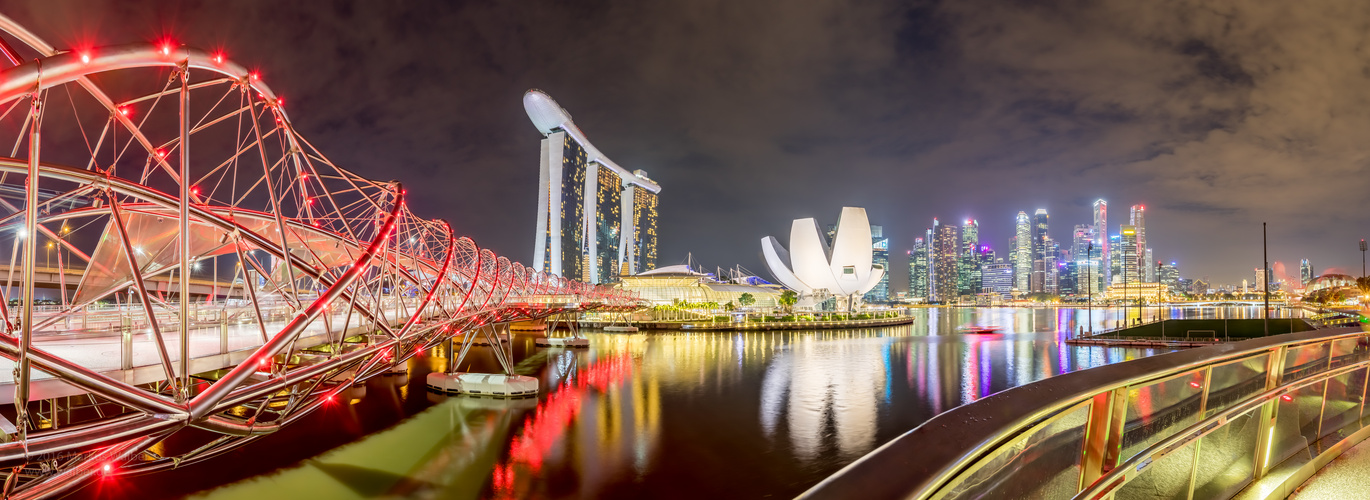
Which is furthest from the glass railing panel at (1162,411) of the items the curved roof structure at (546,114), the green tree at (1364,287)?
the curved roof structure at (546,114)

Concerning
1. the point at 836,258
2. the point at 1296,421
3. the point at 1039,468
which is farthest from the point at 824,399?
the point at 836,258

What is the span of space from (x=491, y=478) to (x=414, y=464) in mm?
1896

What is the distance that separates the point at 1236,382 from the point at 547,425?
48.4ft

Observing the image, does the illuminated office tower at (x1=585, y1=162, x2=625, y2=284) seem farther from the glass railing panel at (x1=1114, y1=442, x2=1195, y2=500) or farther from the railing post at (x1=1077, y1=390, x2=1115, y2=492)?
the railing post at (x1=1077, y1=390, x2=1115, y2=492)

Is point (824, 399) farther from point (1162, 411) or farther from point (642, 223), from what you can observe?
point (642, 223)

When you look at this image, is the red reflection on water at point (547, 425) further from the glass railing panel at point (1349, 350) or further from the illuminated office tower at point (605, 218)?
the illuminated office tower at point (605, 218)

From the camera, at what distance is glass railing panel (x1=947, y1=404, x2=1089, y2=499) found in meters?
1.49

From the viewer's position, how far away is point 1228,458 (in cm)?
262

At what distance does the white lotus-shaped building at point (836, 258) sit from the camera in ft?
240

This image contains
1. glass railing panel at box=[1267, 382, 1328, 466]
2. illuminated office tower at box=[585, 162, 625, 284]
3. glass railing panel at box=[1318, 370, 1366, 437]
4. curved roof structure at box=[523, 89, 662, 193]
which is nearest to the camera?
glass railing panel at box=[1267, 382, 1328, 466]

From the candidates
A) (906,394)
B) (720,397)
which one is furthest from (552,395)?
(906,394)

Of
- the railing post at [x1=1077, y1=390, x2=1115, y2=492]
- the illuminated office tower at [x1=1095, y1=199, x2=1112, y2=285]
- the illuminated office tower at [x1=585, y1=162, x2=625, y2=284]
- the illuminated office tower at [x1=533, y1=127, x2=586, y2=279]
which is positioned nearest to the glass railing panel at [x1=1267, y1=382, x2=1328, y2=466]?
the railing post at [x1=1077, y1=390, x2=1115, y2=492]

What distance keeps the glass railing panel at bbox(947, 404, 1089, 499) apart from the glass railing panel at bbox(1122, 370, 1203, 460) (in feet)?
0.77

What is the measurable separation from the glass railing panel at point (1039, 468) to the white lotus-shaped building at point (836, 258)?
239ft
